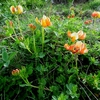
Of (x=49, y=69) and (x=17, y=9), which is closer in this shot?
(x=49, y=69)

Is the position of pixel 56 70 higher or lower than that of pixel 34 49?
lower

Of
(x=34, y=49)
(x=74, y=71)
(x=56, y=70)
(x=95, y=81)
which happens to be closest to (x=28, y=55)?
(x=34, y=49)

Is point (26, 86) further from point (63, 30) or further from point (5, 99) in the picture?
point (63, 30)

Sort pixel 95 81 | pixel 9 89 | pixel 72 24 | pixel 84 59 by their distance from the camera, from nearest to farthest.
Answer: pixel 95 81 → pixel 9 89 → pixel 84 59 → pixel 72 24

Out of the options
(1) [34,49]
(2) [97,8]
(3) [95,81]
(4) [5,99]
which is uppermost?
(1) [34,49]

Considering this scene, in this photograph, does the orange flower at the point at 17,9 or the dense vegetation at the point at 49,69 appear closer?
the dense vegetation at the point at 49,69

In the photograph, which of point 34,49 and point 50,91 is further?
point 34,49

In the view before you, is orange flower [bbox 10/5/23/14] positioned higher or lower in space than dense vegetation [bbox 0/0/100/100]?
higher

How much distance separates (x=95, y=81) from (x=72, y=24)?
616 millimetres

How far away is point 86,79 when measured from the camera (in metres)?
1.28

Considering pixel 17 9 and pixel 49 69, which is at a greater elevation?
pixel 17 9

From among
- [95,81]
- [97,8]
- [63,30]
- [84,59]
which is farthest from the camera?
[97,8]

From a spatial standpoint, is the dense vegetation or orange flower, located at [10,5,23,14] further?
orange flower, located at [10,5,23,14]

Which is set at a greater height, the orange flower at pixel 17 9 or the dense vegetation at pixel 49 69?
the orange flower at pixel 17 9
